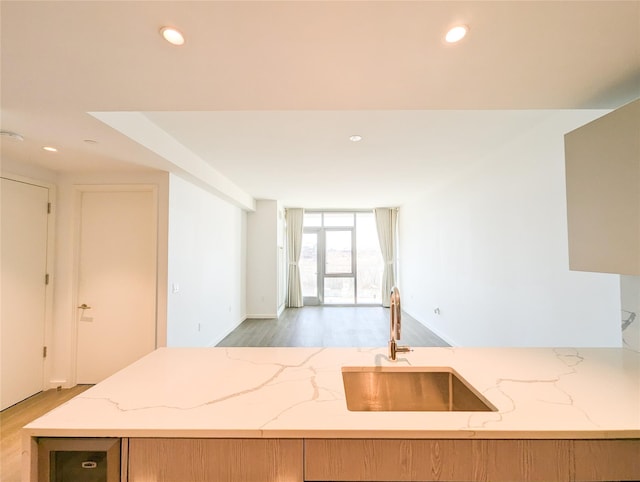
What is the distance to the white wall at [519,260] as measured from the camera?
6.92 ft

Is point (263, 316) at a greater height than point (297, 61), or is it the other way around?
point (297, 61)

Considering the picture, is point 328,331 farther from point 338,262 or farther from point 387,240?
point 387,240

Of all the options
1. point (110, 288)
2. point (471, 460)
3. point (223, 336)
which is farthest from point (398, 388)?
point (223, 336)

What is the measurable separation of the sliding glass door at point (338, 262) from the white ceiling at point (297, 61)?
525cm

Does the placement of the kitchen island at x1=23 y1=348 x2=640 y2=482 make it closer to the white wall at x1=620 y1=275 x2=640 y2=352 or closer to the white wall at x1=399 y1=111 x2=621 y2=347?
the white wall at x1=620 y1=275 x2=640 y2=352

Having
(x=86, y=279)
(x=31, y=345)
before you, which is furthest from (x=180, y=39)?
(x=31, y=345)

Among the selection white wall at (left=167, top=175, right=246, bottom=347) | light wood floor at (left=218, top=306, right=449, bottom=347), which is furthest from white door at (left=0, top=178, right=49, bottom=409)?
light wood floor at (left=218, top=306, right=449, bottom=347)

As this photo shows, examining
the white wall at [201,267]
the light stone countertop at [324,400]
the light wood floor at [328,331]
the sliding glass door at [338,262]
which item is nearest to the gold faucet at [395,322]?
the light stone countertop at [324,400]

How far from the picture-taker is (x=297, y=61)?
4.07ft

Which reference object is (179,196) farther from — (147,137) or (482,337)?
(482,337)

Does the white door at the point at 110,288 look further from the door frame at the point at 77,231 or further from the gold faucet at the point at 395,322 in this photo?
the gold faucet at the point at 395,322

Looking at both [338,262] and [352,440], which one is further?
[338,262]

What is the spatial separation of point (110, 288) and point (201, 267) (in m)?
1.06

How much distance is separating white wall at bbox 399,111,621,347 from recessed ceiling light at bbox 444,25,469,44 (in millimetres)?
1721
